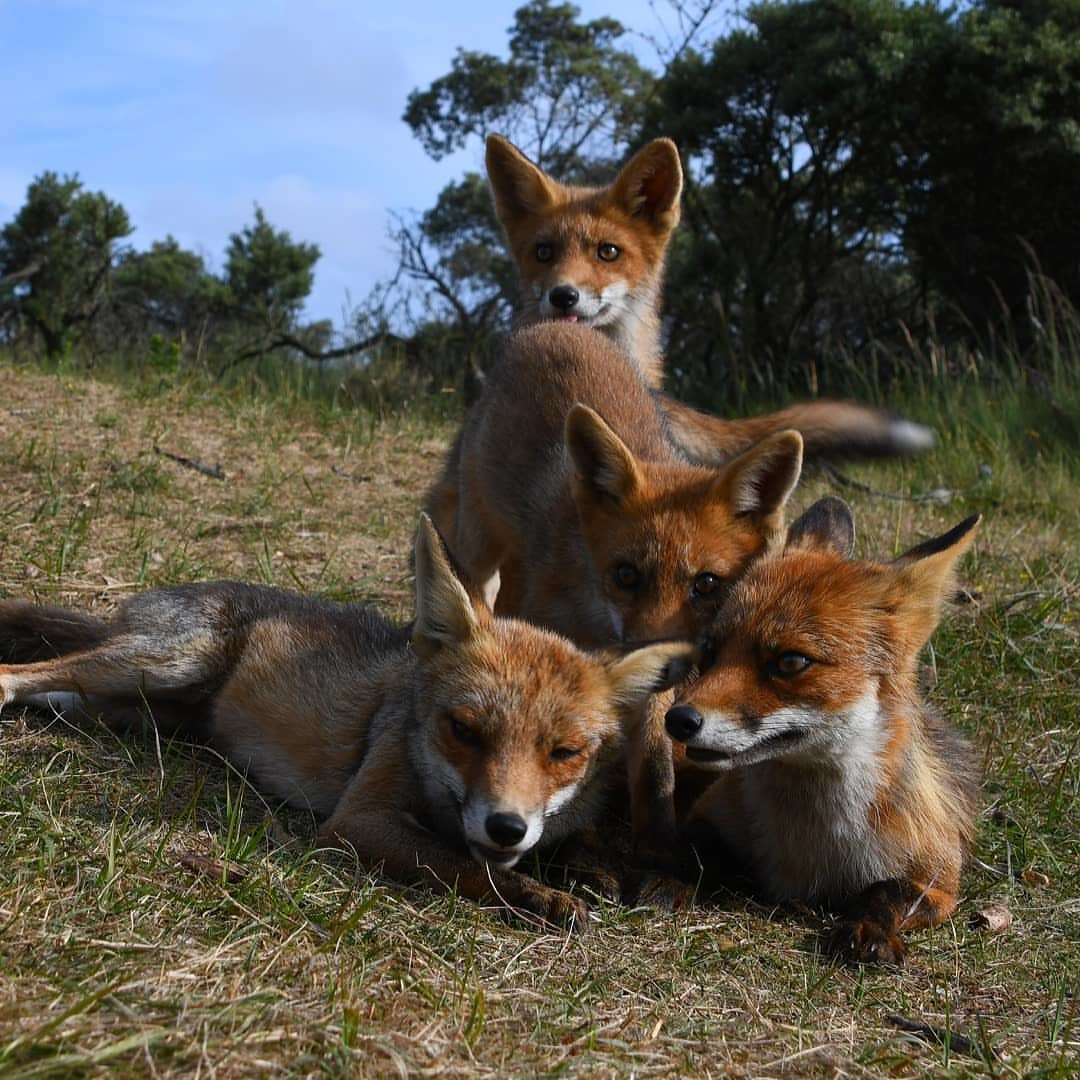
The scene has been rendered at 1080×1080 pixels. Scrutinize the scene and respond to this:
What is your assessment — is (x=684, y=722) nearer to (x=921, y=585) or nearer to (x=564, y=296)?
(x=921, y=585)

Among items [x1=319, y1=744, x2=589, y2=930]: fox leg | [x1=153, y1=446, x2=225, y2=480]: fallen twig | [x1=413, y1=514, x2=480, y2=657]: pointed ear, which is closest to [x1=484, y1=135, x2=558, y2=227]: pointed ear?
[x1=153, y1=446, x2=225, y2=480]: fallen twig

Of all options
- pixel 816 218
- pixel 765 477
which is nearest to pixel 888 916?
pixel 765 477

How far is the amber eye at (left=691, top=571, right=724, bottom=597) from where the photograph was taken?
399 cm

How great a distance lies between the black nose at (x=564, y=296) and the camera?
19.7 ft

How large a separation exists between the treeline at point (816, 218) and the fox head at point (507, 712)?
6784 millimetres

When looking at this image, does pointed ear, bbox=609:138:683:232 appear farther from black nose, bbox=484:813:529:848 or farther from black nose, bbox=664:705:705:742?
black nose, bbox=484:813:529:848

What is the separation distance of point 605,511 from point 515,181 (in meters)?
2.88

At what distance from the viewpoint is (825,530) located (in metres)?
4.15

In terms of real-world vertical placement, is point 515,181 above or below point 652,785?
above

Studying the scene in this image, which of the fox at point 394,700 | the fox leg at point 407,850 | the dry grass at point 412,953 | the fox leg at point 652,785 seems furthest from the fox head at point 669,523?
the dry grass at point 412,953

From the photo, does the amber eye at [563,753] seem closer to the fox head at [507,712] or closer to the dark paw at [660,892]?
the fox head at [507,712]

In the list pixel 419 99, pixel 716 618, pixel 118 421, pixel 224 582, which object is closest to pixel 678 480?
pixel 716 618

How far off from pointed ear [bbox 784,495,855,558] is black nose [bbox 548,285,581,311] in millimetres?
2187

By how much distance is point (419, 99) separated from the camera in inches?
693
